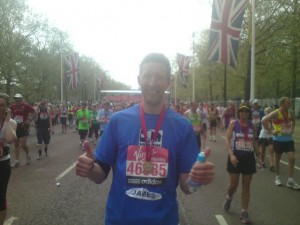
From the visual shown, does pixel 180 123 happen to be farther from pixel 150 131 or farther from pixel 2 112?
pixel 2 112

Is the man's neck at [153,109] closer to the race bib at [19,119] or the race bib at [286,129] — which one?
the race bib at [286,129]

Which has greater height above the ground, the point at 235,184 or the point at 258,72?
the point at 258,72

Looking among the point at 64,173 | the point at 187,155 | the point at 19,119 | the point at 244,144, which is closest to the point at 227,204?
the point at 244,144

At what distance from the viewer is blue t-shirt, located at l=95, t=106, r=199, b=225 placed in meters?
2.54

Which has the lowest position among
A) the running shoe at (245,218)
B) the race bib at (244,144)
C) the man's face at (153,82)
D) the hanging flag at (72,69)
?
the running shoe at (245,218)

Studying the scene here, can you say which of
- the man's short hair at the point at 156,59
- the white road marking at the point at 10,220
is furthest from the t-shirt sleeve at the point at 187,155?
the white road marking at the point at 10,220

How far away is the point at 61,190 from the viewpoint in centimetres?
795

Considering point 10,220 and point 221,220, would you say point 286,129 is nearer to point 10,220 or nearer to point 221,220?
point 221,220

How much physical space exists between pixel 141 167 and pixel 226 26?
1287 centimetres

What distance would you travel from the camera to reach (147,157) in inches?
103

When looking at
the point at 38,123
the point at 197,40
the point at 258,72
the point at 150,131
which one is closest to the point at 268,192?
the point at 150,131

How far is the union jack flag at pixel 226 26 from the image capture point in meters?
14.6

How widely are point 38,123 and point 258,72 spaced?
74.3 ft

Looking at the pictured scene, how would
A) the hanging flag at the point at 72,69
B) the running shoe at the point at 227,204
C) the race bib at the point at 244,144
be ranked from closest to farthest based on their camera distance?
the race bib at the point at 244,144 < the running shoe at the point at 227,204 < the hanging flag at the point at 72,69
